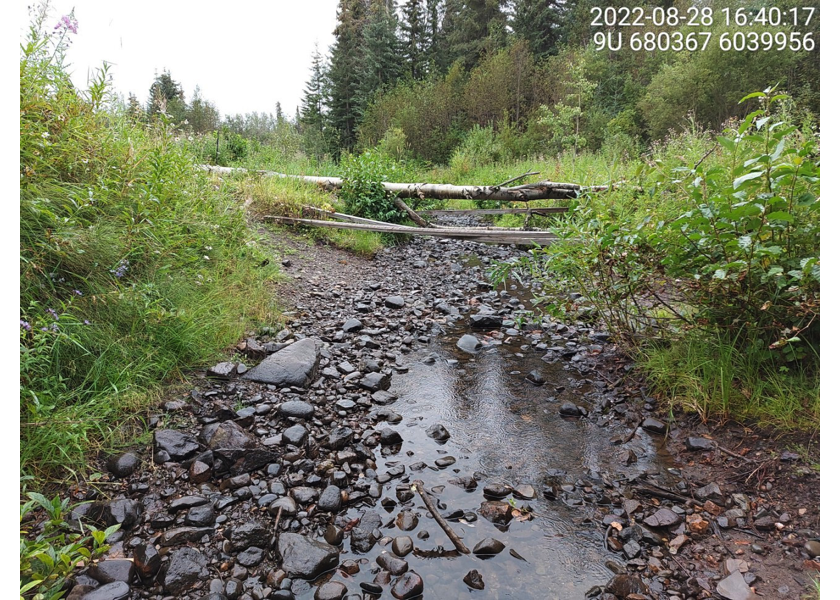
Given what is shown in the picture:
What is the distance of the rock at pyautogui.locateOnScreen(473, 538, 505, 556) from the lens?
1980 mm

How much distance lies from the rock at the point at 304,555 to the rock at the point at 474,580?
0.57m

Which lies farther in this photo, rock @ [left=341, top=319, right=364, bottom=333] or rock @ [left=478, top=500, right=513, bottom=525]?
rock @ [left=341, top=319, right=364, bottom=333]

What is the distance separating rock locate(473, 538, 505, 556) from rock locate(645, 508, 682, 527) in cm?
73

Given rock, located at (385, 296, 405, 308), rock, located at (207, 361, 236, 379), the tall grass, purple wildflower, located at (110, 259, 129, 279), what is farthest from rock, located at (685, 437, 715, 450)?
purple wildflower, located at (110, 259, 129, 279)

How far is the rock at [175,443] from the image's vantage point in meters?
2.44

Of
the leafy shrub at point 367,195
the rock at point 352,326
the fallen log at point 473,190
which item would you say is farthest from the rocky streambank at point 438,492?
the leafy shrub at point 367,195

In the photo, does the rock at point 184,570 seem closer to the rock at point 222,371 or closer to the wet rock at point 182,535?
the wet rock at point 182,535

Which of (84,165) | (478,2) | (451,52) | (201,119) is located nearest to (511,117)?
(451,52)

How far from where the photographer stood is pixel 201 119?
71.8 ft

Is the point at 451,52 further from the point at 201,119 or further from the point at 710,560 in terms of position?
the point at 710,560

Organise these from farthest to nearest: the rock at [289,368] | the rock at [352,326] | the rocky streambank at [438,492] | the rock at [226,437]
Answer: the rock at [352,326] < the rock at [289,368] < the rock at [226,437] < the rocky streambank at [438,492]

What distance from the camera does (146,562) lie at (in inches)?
70.2

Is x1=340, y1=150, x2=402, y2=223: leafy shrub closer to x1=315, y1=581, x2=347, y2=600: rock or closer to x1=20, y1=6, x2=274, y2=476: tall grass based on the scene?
x1=20, y1=6, x2=274, y2=476: tall grass

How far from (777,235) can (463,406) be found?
2149 mm
